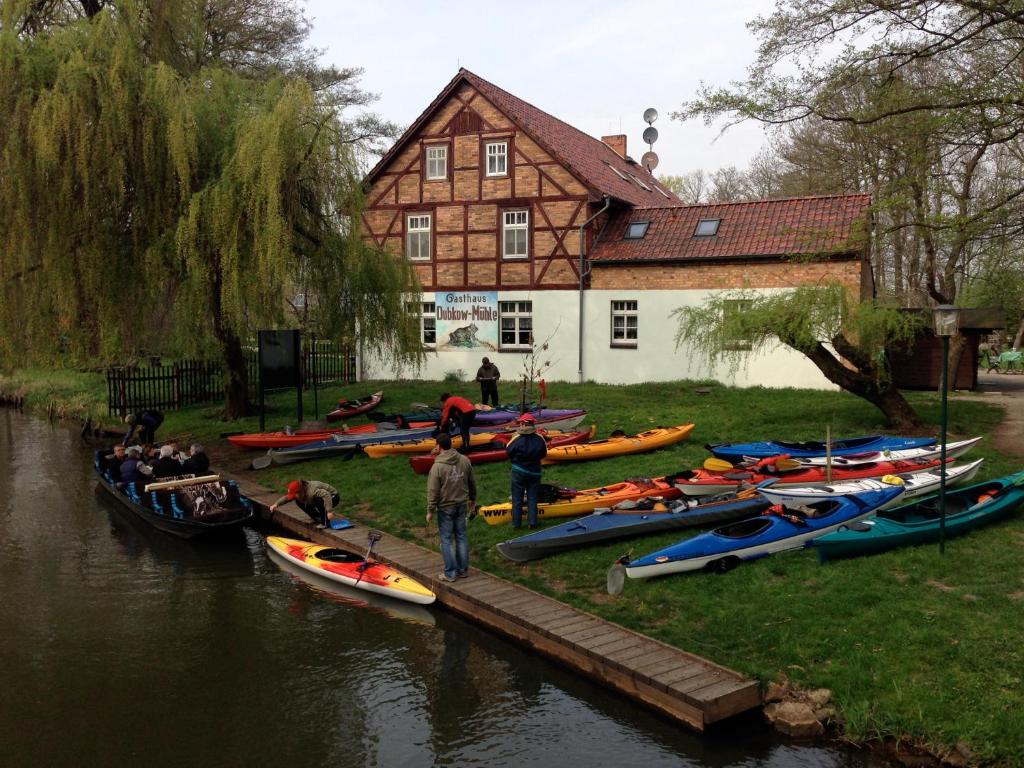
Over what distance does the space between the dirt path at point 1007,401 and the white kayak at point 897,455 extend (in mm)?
1307

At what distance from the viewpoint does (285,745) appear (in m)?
6.78

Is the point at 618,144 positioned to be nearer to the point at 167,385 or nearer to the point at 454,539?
the point at 167,385

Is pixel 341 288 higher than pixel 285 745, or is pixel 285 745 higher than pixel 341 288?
pixel 341 288

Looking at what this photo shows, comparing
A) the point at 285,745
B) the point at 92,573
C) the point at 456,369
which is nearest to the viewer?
the point at 285,745

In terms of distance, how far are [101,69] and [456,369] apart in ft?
41.7

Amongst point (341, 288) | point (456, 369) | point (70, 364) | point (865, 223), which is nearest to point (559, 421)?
point (341, 288)

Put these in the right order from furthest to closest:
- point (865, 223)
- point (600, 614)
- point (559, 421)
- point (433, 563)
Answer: point (559, 421) → point (865, 223) → point (433, 563) → point (600, 614)

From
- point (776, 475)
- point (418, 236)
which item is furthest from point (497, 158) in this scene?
point (776, 475)

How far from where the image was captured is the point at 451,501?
933 cm

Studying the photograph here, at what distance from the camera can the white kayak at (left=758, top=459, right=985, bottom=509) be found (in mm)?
10023

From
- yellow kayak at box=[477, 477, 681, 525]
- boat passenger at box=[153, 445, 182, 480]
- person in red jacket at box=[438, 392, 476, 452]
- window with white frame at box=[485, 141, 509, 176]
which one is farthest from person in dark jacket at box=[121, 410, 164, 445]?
window with white frame at box=[485, 141, 509, 176]

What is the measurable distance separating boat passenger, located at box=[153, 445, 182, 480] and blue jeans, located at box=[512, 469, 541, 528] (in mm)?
6483

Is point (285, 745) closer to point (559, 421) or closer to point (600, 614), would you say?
point (600, 614)

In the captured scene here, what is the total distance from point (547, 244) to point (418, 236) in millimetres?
4377
